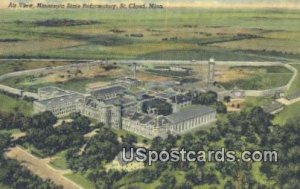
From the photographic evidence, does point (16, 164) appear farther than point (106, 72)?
No

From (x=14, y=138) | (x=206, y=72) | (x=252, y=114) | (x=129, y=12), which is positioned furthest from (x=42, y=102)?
(x=252, y=114)

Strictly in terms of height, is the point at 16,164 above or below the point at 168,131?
below

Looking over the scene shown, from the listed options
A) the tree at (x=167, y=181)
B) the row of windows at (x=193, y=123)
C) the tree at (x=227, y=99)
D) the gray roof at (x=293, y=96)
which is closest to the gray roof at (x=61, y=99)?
the row of windows at (x=193, y=123)

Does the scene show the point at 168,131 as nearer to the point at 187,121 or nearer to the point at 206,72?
the point at 187,121

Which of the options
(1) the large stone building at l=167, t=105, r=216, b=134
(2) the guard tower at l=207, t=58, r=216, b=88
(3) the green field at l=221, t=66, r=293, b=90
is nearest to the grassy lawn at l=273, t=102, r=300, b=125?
(3) the green field at l=221, t=66, r=293, b=90

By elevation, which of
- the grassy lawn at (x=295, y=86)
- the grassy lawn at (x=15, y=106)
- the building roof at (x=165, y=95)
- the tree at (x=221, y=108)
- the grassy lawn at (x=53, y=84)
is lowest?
the grassy lawn at (x=15, y=106)

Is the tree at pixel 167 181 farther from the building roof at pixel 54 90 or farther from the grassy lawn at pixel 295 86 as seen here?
the grassy lawn at pixel 295 86

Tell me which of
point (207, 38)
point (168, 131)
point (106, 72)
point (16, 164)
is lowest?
point (16, 164)
